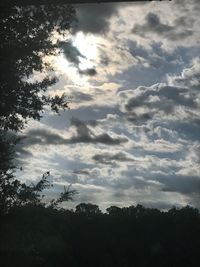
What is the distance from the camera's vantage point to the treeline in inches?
2953

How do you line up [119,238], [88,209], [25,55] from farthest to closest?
[88,209] → [119,238] → [25,55]

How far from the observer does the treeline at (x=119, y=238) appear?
75.0 m

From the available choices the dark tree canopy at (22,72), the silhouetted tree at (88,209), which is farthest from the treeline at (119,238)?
the dark tree canopy at (22,72)

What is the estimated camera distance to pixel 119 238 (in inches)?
3674

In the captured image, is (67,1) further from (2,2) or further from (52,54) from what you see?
(52,54)

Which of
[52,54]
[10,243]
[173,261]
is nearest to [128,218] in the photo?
[173,261]

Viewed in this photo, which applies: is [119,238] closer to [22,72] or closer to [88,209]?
[88,209]

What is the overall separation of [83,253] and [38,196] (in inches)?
2480

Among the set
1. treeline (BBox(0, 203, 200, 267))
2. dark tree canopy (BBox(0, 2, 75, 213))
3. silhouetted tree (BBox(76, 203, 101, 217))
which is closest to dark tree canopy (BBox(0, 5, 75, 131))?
dark tree canopy (BBox(0, 2, 75, 213))

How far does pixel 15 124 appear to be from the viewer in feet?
65.3

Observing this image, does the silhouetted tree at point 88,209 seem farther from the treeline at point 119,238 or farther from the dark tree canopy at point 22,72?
the dark tree canopy at point 22,72

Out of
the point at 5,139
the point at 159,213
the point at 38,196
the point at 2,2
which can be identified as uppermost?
the point at 159,213

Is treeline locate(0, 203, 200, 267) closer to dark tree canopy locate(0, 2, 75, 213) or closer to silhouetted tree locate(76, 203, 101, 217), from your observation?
silhouetted tree locate(76, 203, 101, 217)

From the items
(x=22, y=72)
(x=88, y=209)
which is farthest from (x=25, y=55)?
(x=88, y=209)
